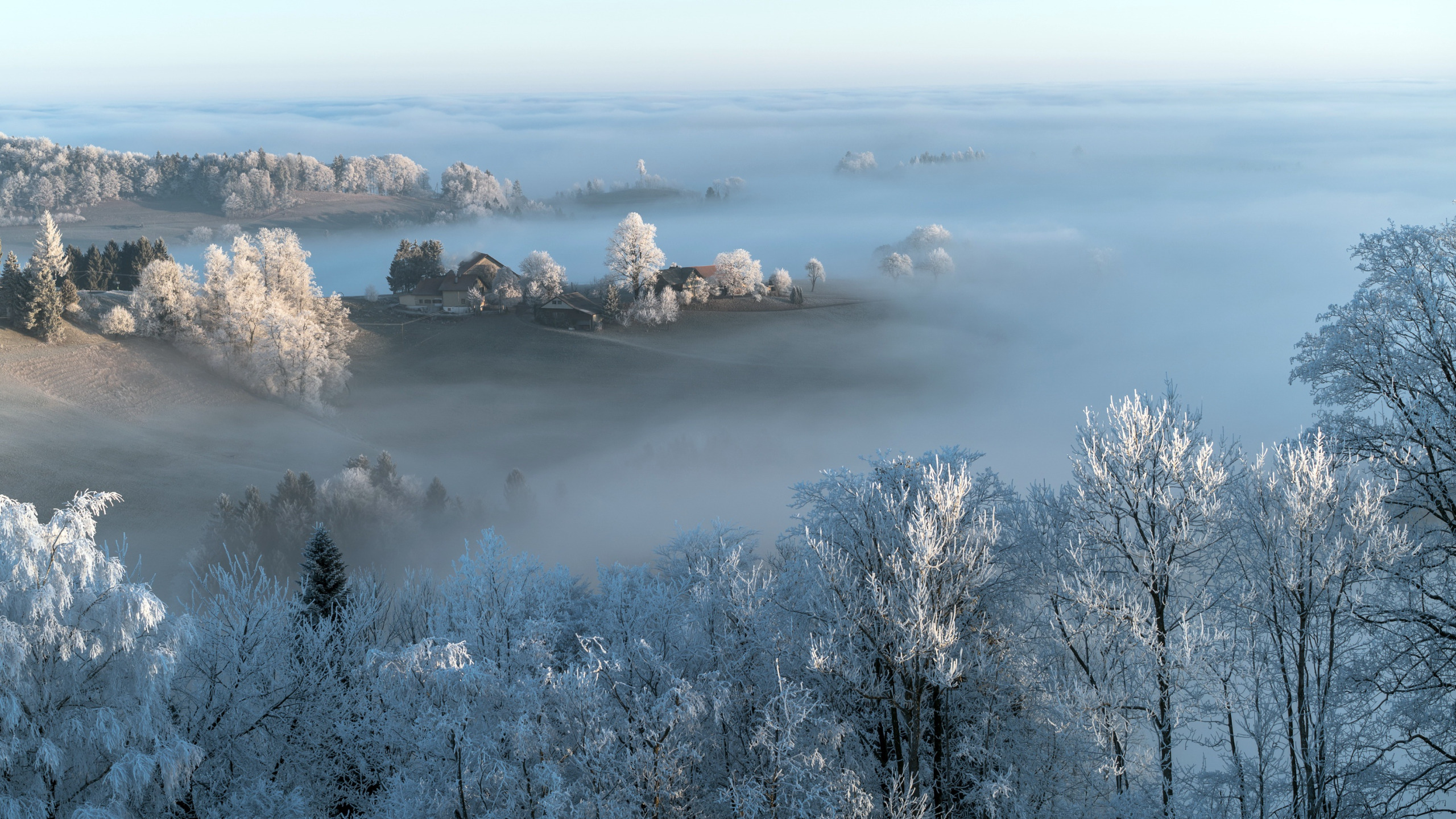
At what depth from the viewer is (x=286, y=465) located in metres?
56.8

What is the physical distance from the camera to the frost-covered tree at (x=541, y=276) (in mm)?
83438

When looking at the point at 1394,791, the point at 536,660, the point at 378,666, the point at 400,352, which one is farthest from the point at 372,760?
the point at 400,352

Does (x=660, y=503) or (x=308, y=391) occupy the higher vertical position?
(x=308, y=391)

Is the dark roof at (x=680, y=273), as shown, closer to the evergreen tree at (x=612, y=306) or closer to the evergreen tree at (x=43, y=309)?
the evergreen tree at (x=612, y=306)

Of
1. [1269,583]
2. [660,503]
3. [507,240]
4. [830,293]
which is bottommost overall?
[660,503]

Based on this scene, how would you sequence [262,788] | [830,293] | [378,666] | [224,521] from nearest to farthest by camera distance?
[262,788] → [378,666] → [224,521] → [830,293]

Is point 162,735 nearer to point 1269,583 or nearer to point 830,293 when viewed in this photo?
point 1269,583

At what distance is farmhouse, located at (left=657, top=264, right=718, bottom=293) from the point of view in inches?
3349

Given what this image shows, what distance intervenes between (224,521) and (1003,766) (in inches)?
1663

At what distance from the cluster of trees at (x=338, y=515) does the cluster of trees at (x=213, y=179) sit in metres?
109

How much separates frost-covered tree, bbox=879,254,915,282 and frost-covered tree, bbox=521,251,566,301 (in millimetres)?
39775

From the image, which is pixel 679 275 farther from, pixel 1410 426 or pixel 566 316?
pixel 1410 426

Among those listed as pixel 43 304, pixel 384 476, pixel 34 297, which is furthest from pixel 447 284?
pixel 384 476

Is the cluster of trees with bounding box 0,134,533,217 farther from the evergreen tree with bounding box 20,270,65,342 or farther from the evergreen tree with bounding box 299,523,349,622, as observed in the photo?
the evergreen tree with bounding box 299,523,349,622
